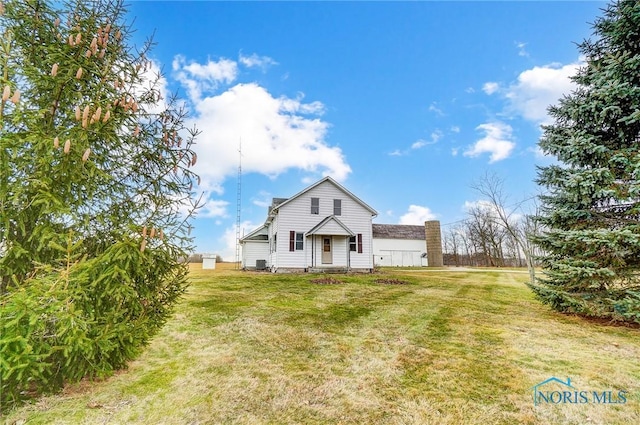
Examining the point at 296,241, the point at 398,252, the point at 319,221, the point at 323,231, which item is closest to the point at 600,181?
the point at 323,231

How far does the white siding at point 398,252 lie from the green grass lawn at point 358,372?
104 ft

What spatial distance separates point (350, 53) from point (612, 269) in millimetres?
11374

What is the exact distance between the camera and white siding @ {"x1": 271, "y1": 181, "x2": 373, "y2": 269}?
18938 millimetres

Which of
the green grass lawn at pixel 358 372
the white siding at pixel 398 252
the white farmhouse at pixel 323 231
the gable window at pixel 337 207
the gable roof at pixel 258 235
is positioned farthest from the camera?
the white siding at pixel 398 252

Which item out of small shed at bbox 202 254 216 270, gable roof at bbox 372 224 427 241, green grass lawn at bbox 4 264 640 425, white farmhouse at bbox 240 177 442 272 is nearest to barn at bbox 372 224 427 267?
gable roof at bbox 372 224 427 241

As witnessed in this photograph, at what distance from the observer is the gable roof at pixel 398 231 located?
3984 cm

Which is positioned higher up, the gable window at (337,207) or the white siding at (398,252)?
the gable window at (337,207)

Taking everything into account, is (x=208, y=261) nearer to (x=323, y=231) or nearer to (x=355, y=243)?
(x=323, y=231)

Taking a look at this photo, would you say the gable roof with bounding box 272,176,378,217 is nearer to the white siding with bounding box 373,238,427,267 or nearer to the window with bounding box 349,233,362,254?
the window with bounding box 349,233,362,254

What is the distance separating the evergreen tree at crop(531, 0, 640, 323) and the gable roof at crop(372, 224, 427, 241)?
106 ft

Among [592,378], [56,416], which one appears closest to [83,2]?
[56,416]

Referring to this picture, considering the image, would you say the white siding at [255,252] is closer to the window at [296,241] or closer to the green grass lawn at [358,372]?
the window at [296,241]

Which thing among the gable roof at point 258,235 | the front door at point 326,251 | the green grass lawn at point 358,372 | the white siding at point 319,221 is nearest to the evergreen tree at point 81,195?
the green grass lawn at point 358,372

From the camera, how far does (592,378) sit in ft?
13.0
